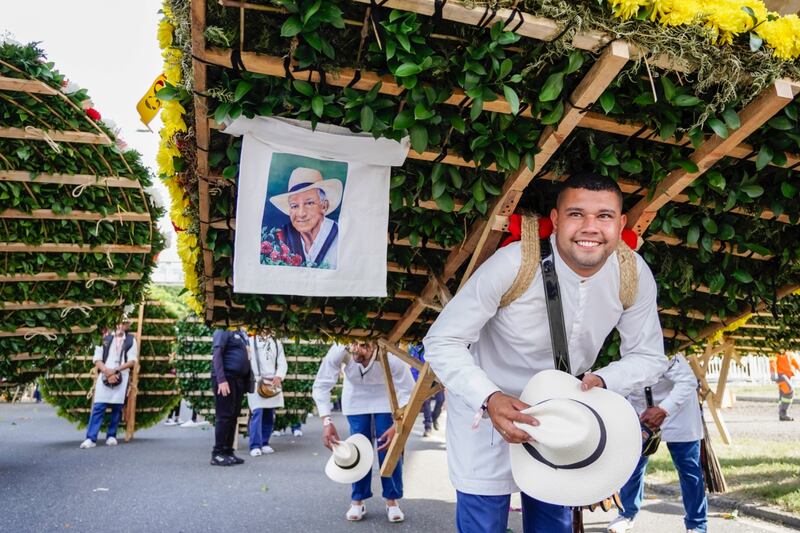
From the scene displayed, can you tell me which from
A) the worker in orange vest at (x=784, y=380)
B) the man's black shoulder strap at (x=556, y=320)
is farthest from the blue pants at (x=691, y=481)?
the worker in orange vest at (x=784, y=380)

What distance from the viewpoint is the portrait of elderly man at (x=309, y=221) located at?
10.4 ft

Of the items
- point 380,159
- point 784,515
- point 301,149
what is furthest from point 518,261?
→ point 784,515

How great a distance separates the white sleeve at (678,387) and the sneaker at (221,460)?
591 centimetres

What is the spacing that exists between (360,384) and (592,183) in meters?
3.90

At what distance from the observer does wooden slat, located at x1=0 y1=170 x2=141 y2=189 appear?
4.43 meters

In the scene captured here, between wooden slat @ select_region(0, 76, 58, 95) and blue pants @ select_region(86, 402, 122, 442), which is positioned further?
blue pants @ select_region(86, 402, 122, 442)

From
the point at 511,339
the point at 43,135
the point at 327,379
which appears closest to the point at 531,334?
the point at 511,339

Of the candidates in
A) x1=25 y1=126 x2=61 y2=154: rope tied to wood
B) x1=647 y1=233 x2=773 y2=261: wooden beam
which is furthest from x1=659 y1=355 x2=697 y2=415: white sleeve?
x1=25 y1=126 x2=61 y2=154: rope tied to wood

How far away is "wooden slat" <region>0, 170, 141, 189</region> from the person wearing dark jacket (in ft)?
14.0

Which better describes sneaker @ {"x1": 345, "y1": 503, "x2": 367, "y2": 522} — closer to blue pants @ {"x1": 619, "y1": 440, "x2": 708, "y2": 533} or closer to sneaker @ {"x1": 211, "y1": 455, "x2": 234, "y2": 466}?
blue pants @ {"x1": 619, "y1": 440, "x2": 708, "y2": 533}

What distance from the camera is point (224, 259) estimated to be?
394 centimetres

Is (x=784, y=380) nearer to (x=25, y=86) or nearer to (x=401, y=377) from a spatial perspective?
(x=401, y=377)

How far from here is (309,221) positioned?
3270 mm

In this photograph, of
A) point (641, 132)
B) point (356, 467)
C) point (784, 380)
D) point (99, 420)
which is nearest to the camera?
point (641, 132)
